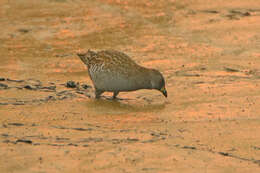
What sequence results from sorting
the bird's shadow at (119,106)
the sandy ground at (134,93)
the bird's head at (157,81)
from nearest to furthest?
the sandy ground at (134,93) → the bird's shadow at (119,106) → the bird's head at (157,81)

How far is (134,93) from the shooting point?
392 inches

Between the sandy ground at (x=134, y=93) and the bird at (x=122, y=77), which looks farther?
the bird at (x=122, y=77)

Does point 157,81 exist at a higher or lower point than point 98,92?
higher

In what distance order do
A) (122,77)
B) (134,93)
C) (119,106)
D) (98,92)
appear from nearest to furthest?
(122,77) → (119,106) → (98,92) → (134,93)

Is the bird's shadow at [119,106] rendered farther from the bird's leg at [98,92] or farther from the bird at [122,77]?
the bird at [122,77]

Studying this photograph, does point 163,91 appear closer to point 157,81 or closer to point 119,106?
point 157,81

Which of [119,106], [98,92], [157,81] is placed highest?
[157,81]

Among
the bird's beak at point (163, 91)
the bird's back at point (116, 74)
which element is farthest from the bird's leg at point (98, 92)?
the bird's beak at point (163, 91)

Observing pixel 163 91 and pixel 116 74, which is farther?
pixel 163 91

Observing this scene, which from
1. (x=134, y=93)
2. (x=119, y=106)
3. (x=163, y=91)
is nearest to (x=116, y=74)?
(x=119, y=106)

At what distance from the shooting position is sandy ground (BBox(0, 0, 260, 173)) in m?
7.20

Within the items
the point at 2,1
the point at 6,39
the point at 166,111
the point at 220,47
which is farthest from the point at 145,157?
the point at 2,1

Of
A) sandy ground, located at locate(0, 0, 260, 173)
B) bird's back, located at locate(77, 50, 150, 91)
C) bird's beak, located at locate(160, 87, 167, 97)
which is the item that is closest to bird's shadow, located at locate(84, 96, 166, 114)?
sandy ground, located at locate(0, 0, 260, 173)

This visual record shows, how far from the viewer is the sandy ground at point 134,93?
7195mm
